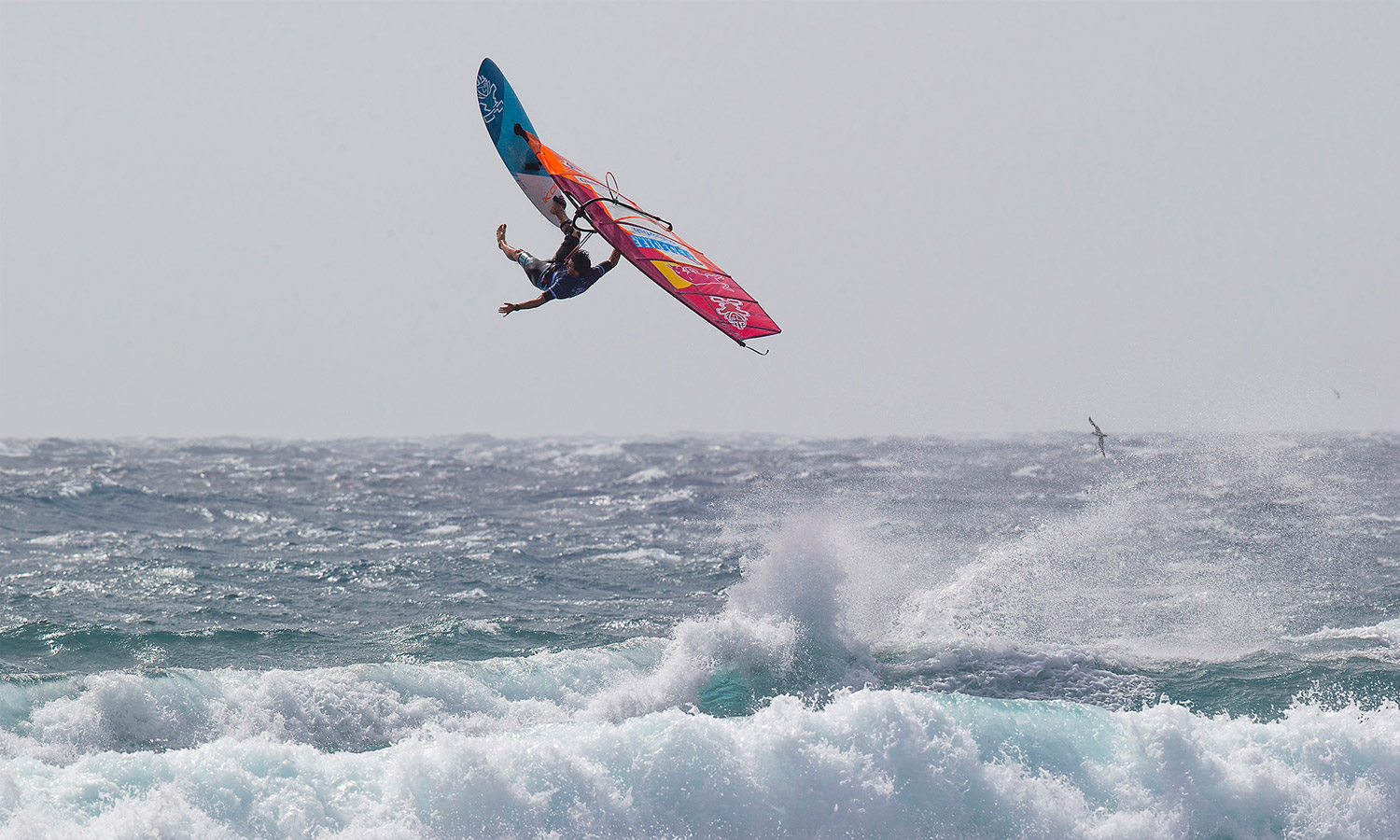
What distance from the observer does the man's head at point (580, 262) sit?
13.4 meters

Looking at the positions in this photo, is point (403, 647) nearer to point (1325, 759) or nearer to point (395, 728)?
point (395, 728)

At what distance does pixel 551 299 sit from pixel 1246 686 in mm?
11592

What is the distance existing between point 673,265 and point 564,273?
1.31m

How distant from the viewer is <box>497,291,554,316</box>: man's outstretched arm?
1324cm

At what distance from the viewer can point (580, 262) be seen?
13438mm

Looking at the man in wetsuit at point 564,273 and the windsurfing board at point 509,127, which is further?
the windsurfing board at point 509,127

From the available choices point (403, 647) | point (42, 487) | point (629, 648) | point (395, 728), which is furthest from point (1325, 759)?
point (42, 487)

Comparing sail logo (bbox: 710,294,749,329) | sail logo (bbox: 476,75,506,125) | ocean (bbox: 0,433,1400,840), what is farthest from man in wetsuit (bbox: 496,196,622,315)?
ocean (bbox: 0,433,1400,840)

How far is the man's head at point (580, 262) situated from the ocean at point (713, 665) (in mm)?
5360

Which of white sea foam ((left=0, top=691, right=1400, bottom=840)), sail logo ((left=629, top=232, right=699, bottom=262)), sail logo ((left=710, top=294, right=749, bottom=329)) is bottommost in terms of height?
white sea foam ((left=0, top=691, right=1400, bottom=840))

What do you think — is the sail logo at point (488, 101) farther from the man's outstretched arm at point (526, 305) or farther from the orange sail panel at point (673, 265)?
the man's outstretched arm at point (526, 305)

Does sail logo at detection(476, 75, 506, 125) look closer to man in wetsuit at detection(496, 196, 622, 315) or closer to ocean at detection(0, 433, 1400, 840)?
man in wetsuit at detection(496, 196, 622, 315)

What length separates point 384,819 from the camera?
38.5 feet

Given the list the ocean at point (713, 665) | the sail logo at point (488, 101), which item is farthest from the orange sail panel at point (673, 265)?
the ocean at point (713, 665)
